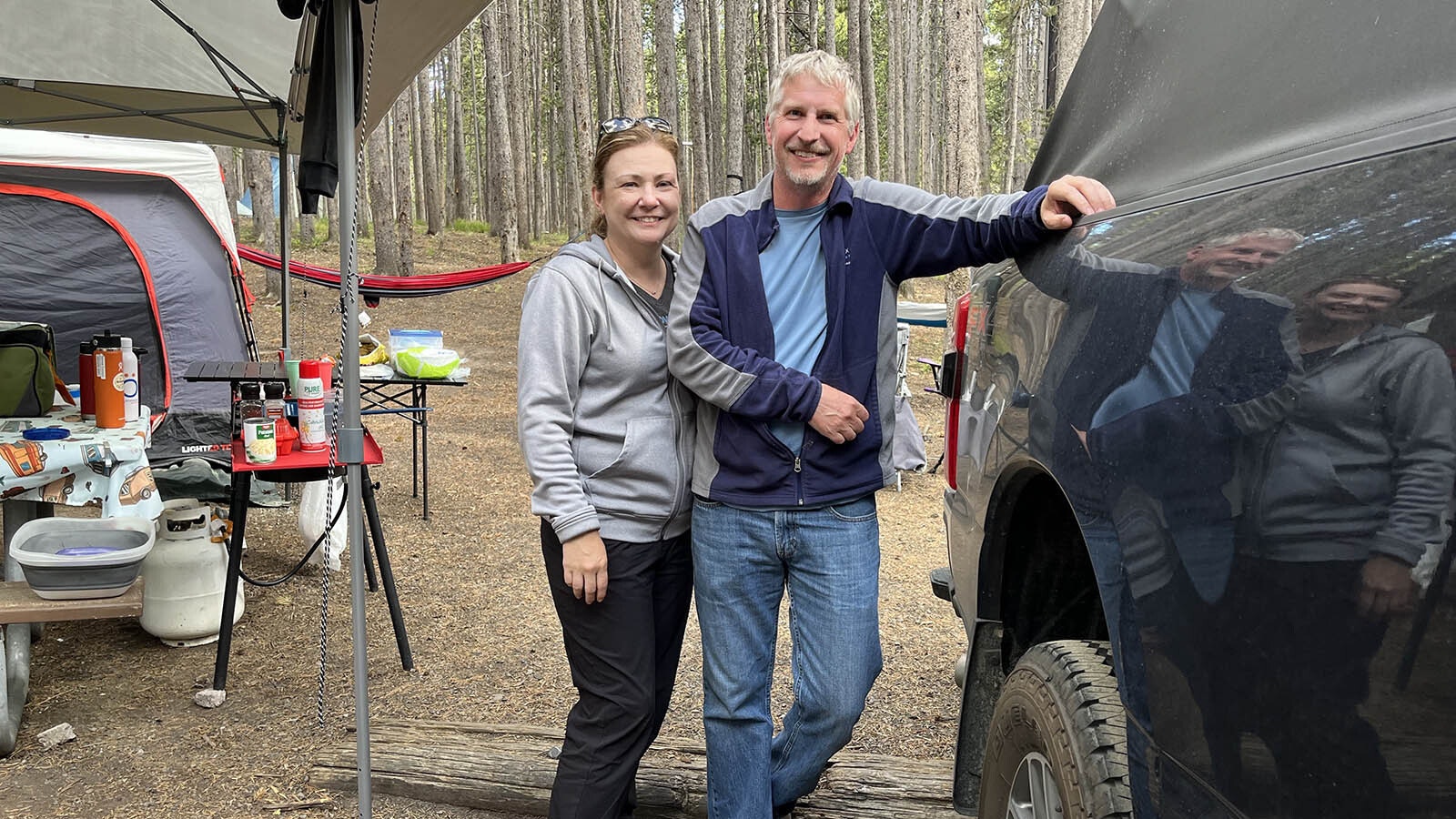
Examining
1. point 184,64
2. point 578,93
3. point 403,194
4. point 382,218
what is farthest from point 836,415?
point 578,93

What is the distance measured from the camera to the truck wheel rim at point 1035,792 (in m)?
1.72

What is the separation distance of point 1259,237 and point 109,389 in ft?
14.3

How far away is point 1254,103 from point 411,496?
6.82 m

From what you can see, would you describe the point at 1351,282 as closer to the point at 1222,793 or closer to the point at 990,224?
the point at 1222,793

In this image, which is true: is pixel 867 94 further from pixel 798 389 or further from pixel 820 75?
pixel 798 389

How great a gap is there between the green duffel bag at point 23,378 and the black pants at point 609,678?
305 cm

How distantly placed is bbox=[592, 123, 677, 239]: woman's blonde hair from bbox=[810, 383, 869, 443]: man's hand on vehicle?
670mm

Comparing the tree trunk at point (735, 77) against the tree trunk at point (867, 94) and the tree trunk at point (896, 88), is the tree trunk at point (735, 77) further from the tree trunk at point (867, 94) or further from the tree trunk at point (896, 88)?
the tree trunk at point (896, 88)

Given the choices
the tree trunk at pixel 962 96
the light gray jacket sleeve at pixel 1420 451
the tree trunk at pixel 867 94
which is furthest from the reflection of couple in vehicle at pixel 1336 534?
the tree trunk at pixel 867 94

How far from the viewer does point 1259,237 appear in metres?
1.28

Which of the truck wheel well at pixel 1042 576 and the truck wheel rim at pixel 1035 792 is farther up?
the truck wheel well at pixel 1042 576

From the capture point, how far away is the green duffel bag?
4.43 m

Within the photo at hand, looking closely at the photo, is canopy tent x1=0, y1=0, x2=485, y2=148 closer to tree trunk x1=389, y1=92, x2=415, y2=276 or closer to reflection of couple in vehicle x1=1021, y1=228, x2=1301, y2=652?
reflection of couple in vehicle x1=1021, y1=228, x2=1301, y2=652

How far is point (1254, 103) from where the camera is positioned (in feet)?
5.08
